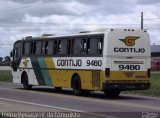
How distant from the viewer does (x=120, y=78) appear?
84.2 ft

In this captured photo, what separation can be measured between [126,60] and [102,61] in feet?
3.95

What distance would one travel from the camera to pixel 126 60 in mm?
25891

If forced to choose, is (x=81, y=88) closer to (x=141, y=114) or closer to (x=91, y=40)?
(x=91, y=40)

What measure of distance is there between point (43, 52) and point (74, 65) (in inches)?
159

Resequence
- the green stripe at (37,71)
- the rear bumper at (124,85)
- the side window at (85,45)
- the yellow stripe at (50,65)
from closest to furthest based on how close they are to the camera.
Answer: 1. the rear bumper at (124,85)
2. the side window at (85,45)
3. the yellow stripe at (50,65)
4. the green stripe at (37,71)

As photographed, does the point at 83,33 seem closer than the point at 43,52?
Yes

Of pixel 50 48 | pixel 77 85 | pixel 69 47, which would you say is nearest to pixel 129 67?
pixel 77 85

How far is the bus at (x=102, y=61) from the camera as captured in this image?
25531 millimetres

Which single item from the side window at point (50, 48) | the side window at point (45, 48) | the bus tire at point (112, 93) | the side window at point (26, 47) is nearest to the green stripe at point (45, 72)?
the side window at point (45, 48)

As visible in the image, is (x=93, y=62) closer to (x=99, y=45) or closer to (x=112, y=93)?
(x=99, y=45)

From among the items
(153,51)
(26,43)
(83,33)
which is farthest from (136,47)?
(153,51)

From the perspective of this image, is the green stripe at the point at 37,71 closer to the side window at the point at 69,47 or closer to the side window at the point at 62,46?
the side window at the point at 62,46

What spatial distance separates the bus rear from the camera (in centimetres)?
2545

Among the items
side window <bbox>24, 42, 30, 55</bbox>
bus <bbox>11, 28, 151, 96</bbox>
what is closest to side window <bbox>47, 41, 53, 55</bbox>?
bus <bbox>11, 28, 151, 96</bbox>
